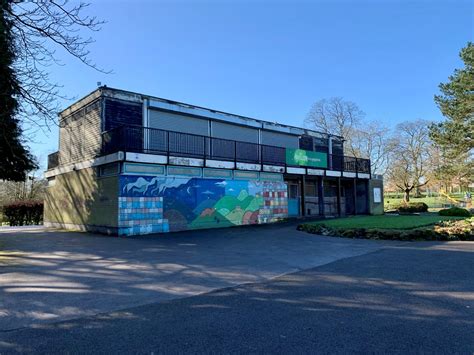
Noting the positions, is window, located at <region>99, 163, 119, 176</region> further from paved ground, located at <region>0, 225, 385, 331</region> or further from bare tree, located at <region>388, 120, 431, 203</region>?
bare tree, located at <region>388, 120, 431, 203</region>

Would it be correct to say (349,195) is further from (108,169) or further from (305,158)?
(108,169)

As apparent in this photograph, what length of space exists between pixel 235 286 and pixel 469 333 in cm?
346

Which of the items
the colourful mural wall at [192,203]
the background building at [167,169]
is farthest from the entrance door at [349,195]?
the colourful mural wall at [192,203]

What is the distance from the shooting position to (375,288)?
594 centimetres

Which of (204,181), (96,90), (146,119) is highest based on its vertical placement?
(96,90)

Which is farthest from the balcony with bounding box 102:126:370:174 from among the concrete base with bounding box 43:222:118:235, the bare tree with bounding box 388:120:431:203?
the bare tree with bounding box 388:120:431:203

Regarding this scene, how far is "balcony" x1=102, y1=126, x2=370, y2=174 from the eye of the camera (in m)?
15.0

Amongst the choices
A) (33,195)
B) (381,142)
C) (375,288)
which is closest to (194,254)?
(375,288)

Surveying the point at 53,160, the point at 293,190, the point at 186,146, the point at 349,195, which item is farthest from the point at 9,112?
the point at 349,195

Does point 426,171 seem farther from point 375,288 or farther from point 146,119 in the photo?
point 375,288

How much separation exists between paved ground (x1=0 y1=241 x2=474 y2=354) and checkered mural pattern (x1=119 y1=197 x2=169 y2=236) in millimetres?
9330

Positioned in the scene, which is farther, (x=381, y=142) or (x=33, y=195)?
(x=381, y=142)

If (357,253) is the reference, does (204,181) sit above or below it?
above

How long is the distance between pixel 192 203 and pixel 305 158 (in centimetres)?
866
